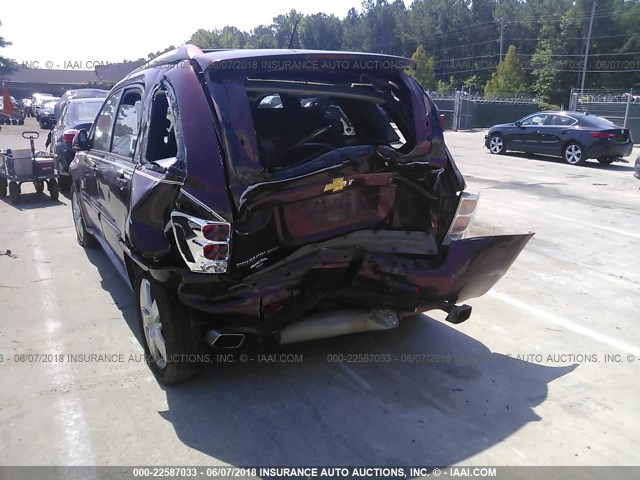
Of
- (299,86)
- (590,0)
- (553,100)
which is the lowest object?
(553,100)

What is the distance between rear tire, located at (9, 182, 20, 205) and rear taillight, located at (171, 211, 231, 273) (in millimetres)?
8196

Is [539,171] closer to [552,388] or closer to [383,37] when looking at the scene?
[552,388]

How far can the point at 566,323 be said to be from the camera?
4660 millimetres

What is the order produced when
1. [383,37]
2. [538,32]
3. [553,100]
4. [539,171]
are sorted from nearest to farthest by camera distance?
1. [539,171]
2. [553,100]
3. [538,32]
4. [383,37]

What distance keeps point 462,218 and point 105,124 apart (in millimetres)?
3669

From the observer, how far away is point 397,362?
3.96 metres

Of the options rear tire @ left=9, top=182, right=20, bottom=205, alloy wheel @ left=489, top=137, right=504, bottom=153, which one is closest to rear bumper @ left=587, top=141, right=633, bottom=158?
alloy wheel @ left=489, top=137, right=504, bottom=153

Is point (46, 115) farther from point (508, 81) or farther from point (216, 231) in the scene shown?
point (508, 81)

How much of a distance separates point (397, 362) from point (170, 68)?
2576 millimetres

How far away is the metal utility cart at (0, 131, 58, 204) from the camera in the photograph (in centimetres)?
970

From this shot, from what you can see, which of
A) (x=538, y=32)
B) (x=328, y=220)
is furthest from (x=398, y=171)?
(x=538, y=32)

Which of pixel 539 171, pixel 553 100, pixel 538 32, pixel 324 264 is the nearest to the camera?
pixel 324 264

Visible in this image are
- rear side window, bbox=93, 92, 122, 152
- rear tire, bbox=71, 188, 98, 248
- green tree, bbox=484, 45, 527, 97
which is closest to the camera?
rear side window, bbox=93, 92, 122, 152

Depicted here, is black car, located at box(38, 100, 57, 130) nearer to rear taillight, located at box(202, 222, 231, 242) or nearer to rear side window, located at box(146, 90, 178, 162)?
rear side window, located at box(146, 90, 178, 162)
